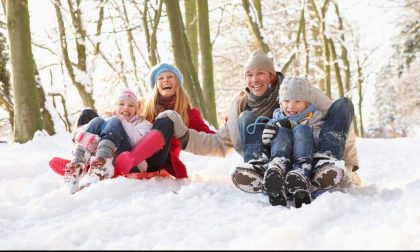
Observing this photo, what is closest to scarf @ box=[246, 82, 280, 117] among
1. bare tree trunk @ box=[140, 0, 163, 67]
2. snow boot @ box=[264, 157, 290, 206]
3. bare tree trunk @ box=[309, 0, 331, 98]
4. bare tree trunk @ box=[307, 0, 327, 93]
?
snow boot @ box=[264, 157, 290, 206]

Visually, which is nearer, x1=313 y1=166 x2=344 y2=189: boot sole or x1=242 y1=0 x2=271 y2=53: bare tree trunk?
x1=313 y1=166 x2=344 y2=189: boot sole

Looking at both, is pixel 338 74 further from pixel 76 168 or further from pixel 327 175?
pixel 76 168

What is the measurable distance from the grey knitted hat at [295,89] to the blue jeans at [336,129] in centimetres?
19

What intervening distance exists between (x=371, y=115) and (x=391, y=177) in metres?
34.3

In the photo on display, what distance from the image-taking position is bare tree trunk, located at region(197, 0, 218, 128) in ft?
30.1

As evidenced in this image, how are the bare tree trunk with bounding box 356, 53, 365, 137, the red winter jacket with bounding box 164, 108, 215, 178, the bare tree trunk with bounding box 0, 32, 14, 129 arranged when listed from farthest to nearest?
the bare tree trunk with bounding box 356, 53, 365, 137, the bare tree trunk with bounding box 0, 32, 14, 129, the red winter jacket with bounding box 164, 108, 215, 178

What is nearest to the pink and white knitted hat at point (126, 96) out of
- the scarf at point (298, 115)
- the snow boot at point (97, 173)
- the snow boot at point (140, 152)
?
the snow boot at point (140, 152)

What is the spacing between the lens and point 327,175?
254cm

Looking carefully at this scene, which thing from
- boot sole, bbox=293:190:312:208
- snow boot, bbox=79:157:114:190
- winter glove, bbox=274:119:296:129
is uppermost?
winter glove, bbox=274:119:296:129

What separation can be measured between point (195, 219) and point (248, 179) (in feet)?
2.55

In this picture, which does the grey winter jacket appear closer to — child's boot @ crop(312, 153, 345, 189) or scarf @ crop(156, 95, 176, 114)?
scarf @ crop(156, 95, 176, 114)

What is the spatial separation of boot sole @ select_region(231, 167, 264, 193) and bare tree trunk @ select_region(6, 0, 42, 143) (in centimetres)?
380

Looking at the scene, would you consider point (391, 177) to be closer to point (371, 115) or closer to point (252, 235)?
point (252, 235)

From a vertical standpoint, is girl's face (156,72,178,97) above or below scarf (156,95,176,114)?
above
